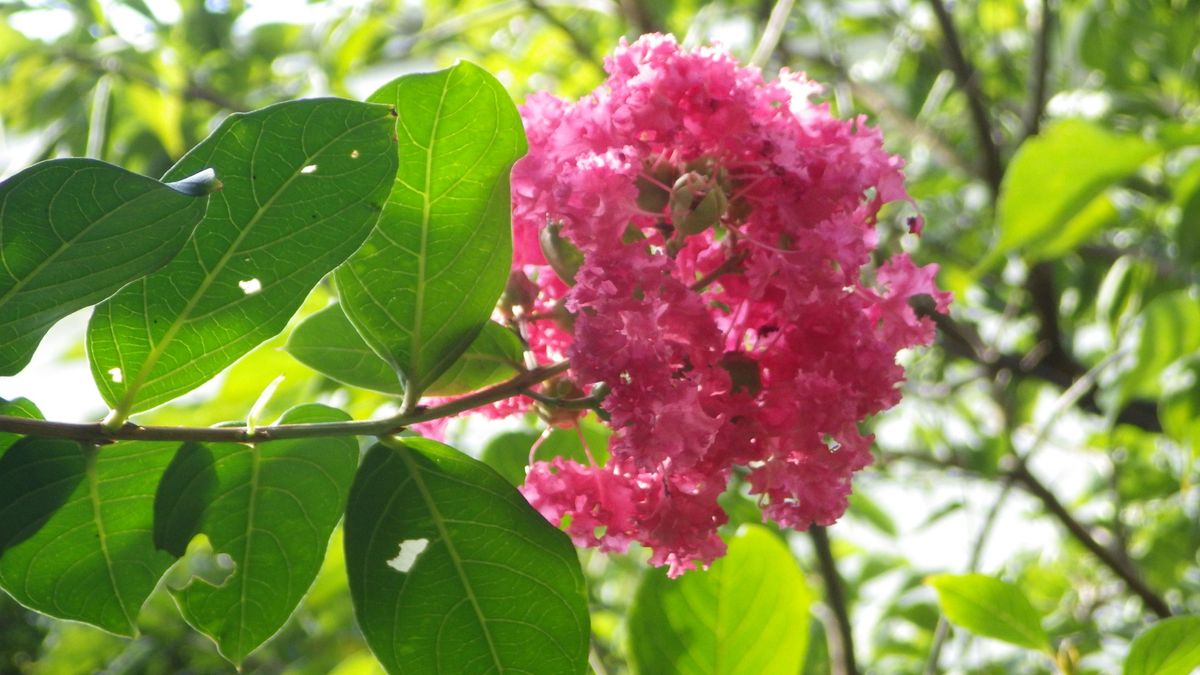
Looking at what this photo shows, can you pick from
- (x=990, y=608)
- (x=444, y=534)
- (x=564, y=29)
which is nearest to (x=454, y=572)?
(x=444, y=534)

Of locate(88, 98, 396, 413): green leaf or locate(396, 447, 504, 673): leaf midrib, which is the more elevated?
locate(88, 98, 396, 413): green leaf

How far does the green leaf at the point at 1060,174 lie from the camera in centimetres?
146

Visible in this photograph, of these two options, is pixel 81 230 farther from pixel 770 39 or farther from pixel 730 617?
pixel 770 39

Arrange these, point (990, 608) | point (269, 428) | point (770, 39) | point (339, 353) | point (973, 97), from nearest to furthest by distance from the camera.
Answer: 1. point (269, 428)
2. point (339, 353)
3. point (990, 608)
4. point (770, 39)
5. point (973, 97)

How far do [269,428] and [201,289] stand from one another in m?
0.10

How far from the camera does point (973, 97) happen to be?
2041mm

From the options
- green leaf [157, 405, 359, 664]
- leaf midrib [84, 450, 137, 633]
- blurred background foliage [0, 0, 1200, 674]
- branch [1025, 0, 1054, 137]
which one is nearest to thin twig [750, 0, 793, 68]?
blurred background foliage [0, 0, 1200, 674]

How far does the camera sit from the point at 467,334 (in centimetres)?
79

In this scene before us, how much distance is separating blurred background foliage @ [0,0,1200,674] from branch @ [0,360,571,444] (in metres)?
0.66

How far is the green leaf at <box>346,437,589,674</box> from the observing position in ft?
2.58

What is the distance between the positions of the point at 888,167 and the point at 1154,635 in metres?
0.46

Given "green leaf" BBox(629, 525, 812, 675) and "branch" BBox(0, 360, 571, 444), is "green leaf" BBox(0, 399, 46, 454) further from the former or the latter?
"green leaf" BBox(629, 525, 812, 675)

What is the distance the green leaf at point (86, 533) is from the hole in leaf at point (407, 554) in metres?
0.15

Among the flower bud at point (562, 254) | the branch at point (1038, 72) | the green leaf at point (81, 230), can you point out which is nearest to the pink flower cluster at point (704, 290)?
the flower bud at point (562, 254)
